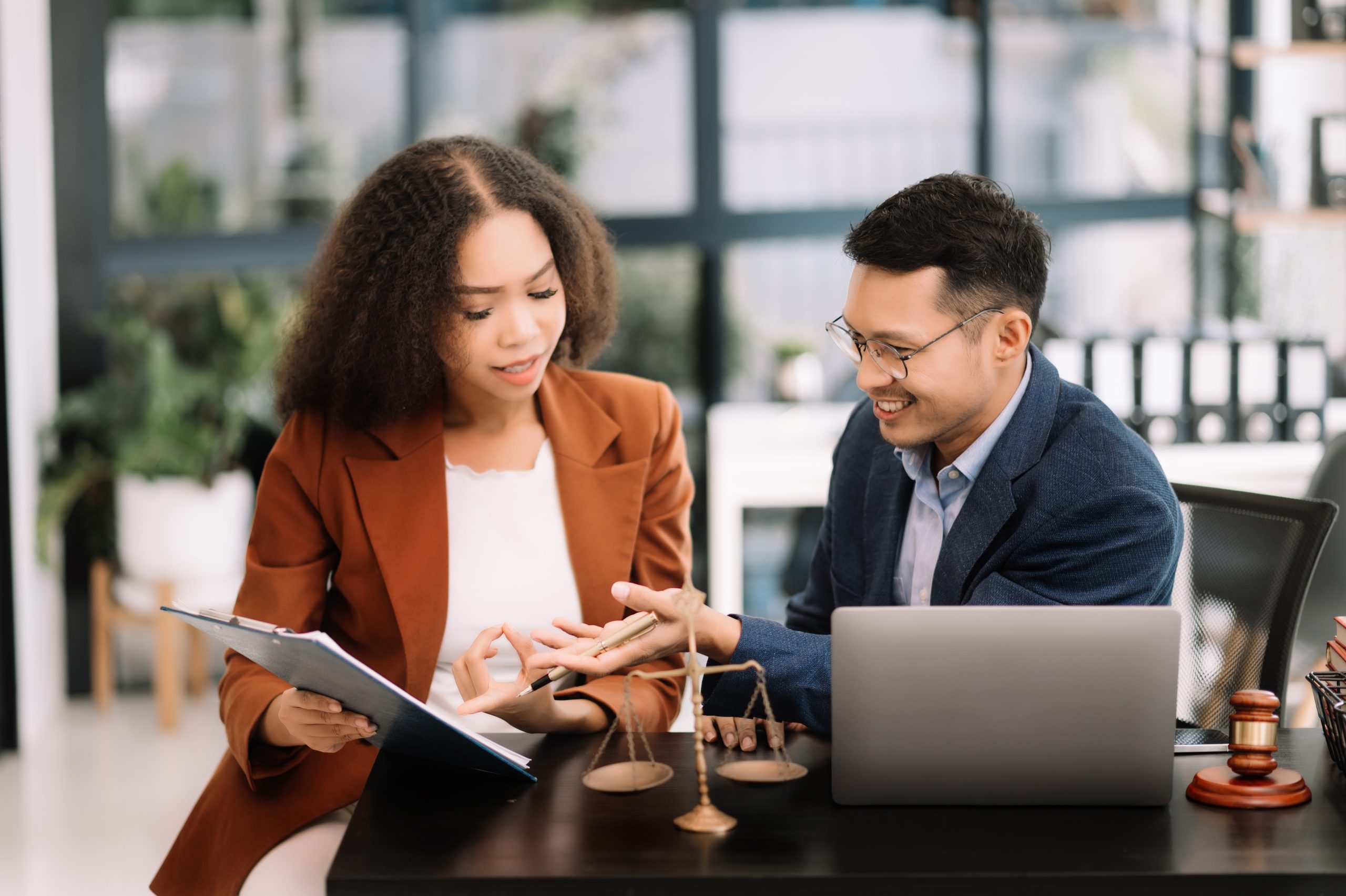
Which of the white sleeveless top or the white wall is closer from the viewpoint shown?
the white sleeveless top

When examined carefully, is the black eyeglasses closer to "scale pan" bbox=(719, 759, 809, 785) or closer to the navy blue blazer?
the navy blue blazer

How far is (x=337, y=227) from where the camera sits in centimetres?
187

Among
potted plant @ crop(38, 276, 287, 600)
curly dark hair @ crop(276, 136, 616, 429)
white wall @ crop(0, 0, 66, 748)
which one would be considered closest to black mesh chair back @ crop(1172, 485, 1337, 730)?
curly dark hair @ crop(276, 136, 616, 429)

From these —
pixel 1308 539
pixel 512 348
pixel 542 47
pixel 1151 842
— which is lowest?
pixel 1151 842

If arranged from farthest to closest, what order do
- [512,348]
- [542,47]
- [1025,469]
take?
[542,47] → [512,348] → [1025,469]

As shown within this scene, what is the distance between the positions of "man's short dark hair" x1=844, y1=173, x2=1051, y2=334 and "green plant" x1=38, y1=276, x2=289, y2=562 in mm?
2617

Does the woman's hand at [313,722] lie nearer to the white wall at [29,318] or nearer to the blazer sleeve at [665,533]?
the blazer sleeve at [665,533]

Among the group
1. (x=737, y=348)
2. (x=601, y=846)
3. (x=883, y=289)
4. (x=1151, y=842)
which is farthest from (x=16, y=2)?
(x=1151, y=842)

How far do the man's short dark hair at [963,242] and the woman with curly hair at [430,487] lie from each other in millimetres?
454

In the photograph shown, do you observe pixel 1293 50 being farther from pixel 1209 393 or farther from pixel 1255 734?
pixel 1255 734

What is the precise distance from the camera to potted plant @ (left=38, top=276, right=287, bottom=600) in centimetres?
372

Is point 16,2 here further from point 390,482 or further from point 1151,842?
point 1151,842

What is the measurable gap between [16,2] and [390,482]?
264 cm

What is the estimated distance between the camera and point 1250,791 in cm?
129
